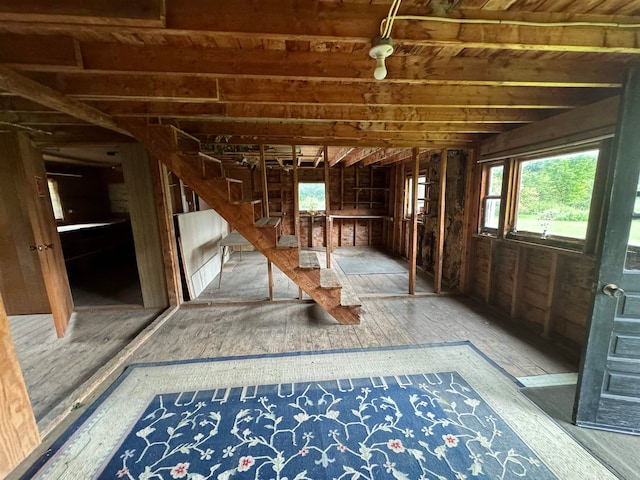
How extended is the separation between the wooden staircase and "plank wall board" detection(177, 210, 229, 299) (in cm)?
117

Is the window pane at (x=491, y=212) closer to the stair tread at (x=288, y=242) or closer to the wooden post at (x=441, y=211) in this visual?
the wooden post at (x=441, y=211)

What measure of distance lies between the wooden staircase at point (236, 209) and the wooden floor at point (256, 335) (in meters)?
0.36

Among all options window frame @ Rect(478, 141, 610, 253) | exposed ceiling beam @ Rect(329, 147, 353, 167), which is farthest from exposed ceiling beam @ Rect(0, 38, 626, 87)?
exposed ceiling beam @ Rect(329, 147, 353, 167)

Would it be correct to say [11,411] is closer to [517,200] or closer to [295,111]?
[295,111]

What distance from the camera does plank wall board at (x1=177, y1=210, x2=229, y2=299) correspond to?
3793 millimetres

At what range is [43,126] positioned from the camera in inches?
117

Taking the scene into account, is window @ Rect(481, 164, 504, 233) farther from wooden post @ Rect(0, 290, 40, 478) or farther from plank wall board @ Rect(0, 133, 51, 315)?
plank wall board @ Rect(0, 133, 51, 315)

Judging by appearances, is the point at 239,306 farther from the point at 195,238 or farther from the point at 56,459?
the point at 56,459

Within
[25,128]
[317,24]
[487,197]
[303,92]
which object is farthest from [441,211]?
[25,128]

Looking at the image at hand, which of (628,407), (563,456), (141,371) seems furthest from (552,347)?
(141,371)

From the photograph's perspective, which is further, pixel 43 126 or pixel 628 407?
pixel 43 126

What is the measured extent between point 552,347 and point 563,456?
4.77 ft

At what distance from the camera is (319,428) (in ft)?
5.37

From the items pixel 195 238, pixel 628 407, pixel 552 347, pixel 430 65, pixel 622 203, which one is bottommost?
pixel 552 347
